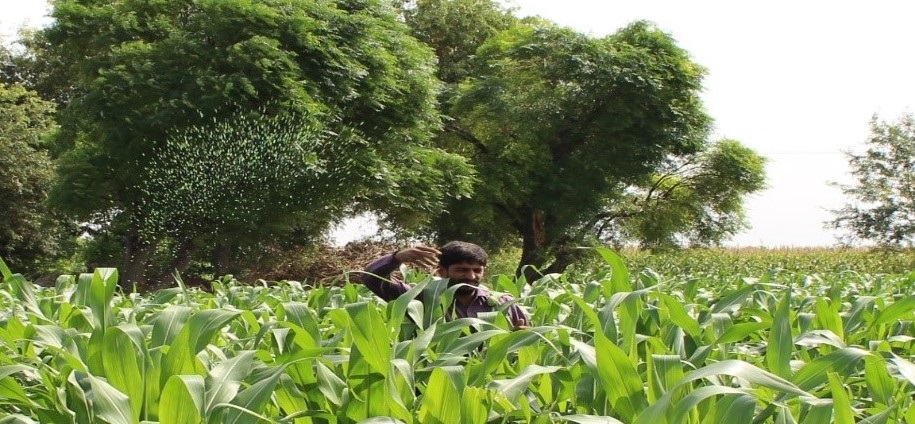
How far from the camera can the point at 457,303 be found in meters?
3.22

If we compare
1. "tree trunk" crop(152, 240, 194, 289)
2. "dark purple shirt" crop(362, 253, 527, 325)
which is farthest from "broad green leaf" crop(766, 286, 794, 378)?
"tree trunk" crop(152, 240, 194, 289)

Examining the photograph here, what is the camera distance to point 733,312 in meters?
2.70

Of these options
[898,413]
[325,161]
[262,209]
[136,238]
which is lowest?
[136,238]

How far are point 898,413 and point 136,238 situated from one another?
16.8 m

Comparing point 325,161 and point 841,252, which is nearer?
point 325,161

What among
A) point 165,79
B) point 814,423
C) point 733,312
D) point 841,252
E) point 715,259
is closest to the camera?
point 814,423

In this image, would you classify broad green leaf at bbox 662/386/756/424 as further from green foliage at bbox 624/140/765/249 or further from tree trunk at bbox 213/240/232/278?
green foliage at bbox 624/140/765/249

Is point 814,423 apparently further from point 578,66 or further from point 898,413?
point 578,66

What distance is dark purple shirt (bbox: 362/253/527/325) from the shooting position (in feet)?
9.78

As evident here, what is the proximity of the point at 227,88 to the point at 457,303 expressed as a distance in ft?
35.7

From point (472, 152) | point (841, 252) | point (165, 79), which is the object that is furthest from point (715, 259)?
point (165, 79)

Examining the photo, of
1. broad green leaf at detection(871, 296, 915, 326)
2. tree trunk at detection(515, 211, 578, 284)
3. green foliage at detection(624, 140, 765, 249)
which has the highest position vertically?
broad green leaf at detection(871, 296, 915, 326)

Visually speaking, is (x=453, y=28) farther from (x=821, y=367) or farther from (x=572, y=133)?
(x=821, y=367)

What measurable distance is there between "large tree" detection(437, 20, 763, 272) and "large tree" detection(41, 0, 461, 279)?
11.5 feet
